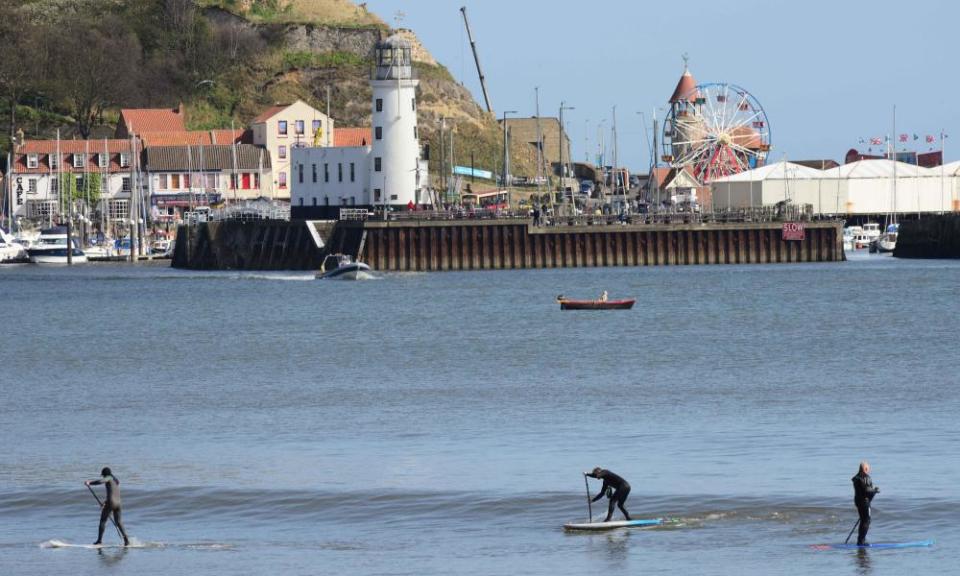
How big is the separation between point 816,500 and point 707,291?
6713 cm

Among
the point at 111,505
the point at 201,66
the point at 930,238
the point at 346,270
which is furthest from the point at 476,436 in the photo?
the point at 201,66

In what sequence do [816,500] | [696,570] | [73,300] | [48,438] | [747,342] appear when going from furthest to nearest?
1. [73,300]
2. [747,342]
3. [48,438]
4. [816,500]
5. [696,570]

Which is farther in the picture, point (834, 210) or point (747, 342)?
point (834, 210)

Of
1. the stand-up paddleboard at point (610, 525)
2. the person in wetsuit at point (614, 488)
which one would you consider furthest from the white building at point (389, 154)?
the person in wetsuit at point (614, 488)

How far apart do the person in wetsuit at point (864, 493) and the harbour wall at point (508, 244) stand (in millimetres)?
88568

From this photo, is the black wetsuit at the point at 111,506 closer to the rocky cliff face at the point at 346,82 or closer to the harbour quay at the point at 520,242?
the harbour quay at the point at 520,242

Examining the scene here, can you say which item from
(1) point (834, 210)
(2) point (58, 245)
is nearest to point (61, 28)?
(2) point (58, 245)

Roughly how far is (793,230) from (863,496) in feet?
318

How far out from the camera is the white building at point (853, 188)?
168m

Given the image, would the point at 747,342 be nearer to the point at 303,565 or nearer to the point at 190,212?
the point at 303,565

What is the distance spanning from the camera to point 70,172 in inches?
6220

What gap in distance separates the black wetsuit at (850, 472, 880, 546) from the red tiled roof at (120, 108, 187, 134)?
137987mm

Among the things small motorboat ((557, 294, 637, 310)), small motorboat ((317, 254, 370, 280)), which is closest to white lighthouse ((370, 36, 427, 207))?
small motorboat ((317, 254, 370, 280))

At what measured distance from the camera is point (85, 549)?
3353cm
